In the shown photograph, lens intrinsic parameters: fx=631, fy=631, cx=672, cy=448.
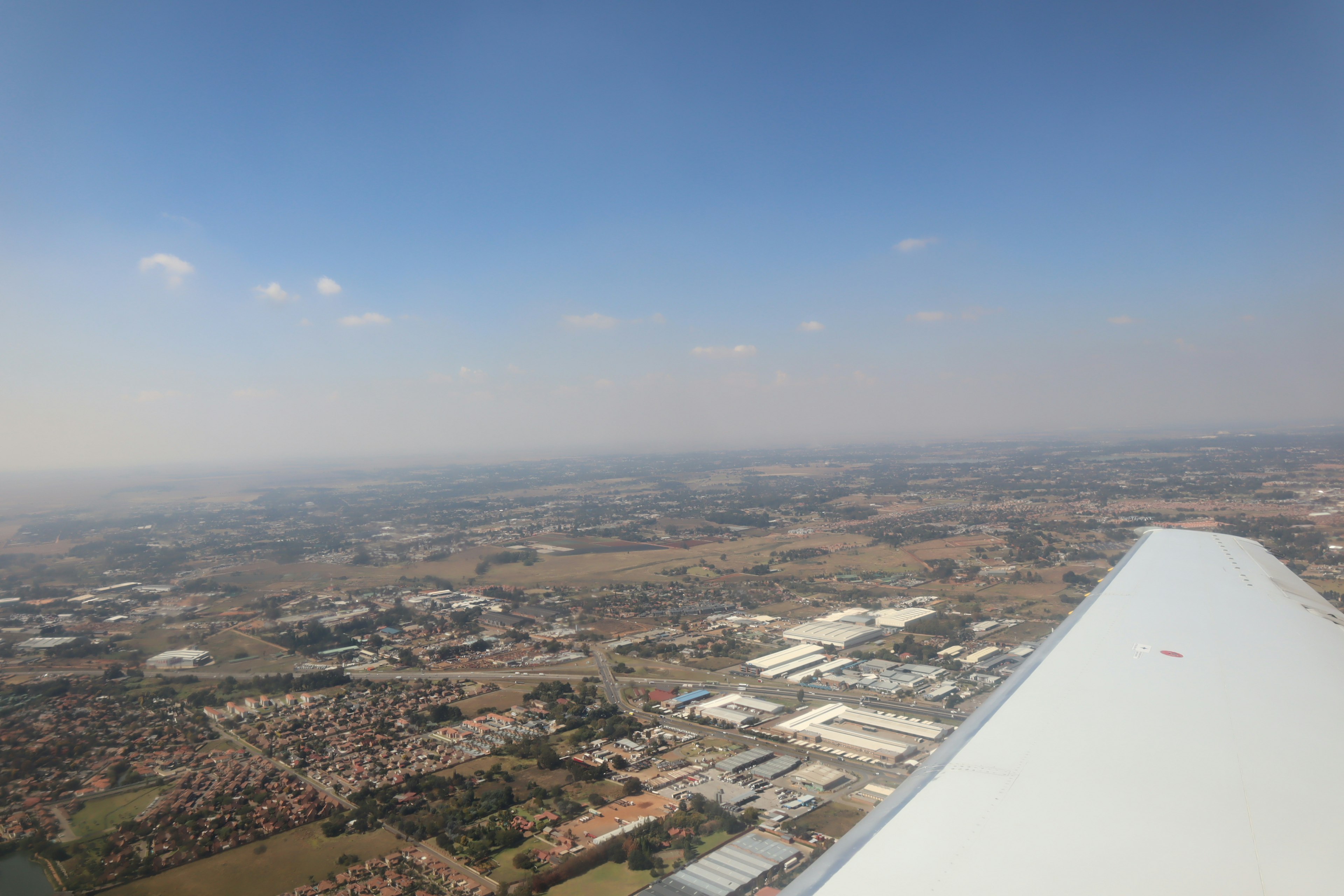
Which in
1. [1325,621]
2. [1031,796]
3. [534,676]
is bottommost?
[534,676]

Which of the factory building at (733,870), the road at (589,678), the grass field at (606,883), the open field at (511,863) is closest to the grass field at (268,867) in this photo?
the open field at (511,863)

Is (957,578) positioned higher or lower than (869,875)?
lower

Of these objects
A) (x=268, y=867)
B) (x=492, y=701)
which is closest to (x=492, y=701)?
(x=492, y=701)

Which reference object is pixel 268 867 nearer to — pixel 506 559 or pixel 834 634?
pixel 834 634

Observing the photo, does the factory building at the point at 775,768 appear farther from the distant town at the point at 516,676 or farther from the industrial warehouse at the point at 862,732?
the industrial warehouse at the point at 862,732

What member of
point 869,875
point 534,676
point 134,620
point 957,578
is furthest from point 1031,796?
point 134,620

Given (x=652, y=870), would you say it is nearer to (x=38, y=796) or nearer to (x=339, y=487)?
(x=38, y=796)

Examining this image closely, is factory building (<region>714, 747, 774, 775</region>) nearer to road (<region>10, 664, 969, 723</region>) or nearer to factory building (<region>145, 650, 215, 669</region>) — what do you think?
road (<region>10, 664, 969, 723</region>)
